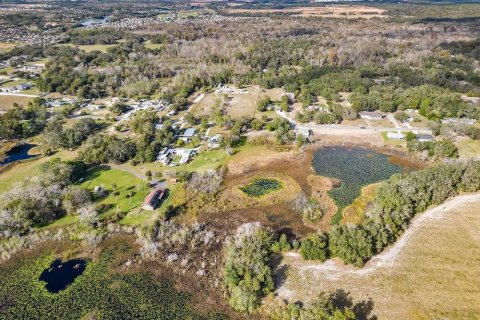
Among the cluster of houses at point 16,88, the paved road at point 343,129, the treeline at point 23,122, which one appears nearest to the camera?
the treeline at point 23,122

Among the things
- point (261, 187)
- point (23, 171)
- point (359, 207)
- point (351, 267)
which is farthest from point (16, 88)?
point (351, 267)

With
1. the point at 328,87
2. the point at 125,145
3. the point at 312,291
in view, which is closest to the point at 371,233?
the point at 312,291

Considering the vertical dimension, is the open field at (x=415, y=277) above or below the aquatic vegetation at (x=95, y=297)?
above

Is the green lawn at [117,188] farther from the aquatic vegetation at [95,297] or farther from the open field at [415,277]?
the open field at [415,277]

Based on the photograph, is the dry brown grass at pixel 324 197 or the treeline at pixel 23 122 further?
the treeline at pixel 23 122

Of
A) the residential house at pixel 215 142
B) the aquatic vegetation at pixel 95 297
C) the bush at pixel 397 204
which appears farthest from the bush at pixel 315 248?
the residential house at pixel 215 142

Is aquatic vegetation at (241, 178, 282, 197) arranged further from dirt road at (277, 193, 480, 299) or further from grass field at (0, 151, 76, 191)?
grass field at (0, 151, 76, 191)

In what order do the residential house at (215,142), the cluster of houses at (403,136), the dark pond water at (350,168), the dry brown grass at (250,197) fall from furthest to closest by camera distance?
the cluster of houses at (403,136)
the residential house at (215,142)
the dark pond water at (350,168)
the dry brown grass at (250,197)
